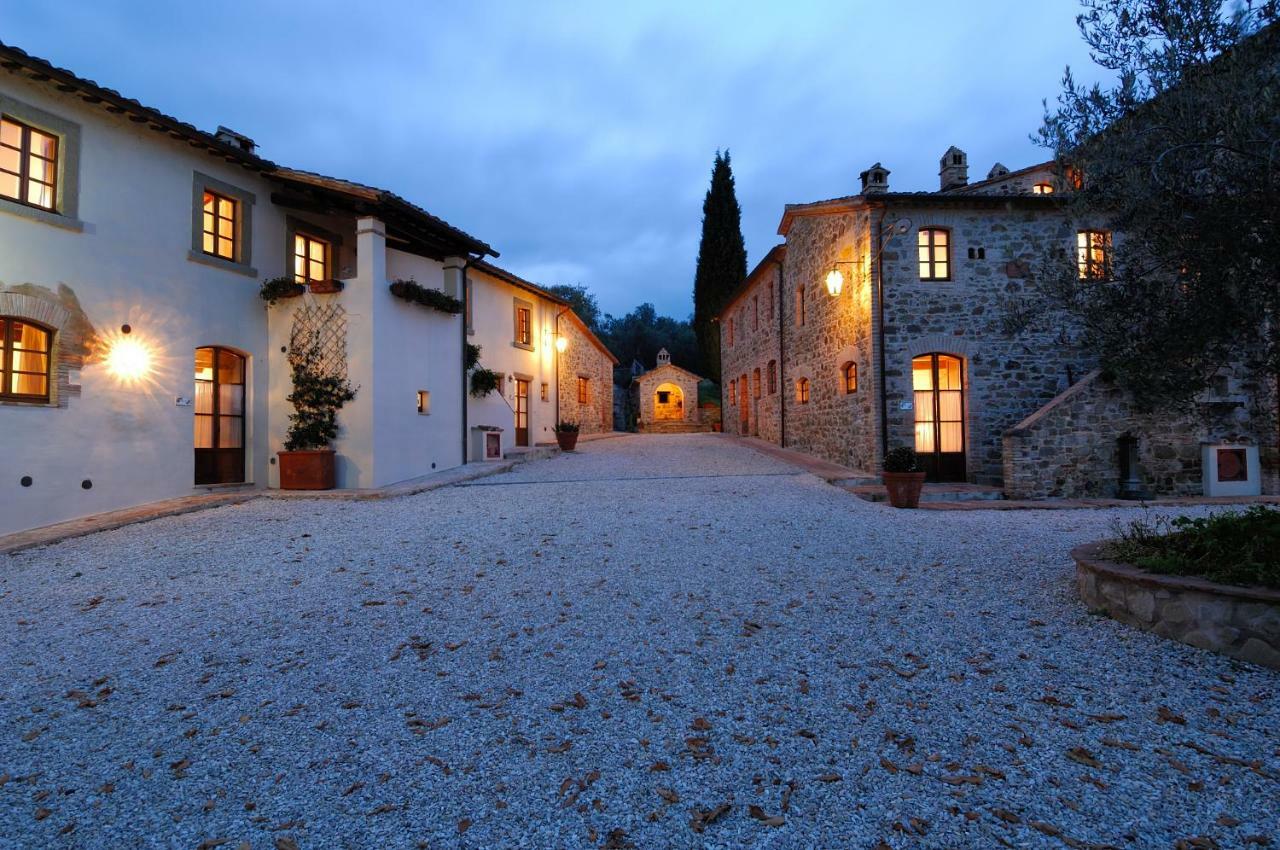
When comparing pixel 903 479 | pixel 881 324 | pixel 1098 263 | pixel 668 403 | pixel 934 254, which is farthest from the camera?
pixel 668 403

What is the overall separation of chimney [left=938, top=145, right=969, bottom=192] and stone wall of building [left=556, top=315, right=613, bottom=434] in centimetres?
1110

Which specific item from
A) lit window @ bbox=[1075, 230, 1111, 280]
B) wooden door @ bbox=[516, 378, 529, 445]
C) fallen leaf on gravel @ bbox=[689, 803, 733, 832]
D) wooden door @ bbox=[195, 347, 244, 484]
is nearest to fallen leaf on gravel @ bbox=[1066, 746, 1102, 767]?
fallen leaf on gravel @ bbox=[689, 803, 733, 832]

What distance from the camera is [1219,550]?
3.58 metres

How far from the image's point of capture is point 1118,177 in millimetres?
3559

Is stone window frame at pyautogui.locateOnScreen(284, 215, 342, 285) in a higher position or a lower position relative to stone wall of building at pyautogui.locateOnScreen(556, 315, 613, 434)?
higher

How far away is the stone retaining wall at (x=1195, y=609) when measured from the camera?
3.01 metres

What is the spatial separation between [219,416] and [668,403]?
23300mm

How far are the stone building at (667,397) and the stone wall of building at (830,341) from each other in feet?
49.6

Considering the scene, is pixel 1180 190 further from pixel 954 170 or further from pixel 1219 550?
pixel 954 170

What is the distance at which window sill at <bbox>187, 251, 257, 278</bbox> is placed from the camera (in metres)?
8.57

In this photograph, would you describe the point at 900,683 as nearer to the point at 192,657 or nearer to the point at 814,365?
the point at 192,657

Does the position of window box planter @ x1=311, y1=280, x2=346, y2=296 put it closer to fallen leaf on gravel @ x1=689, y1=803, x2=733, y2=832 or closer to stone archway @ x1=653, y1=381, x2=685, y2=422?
fallen leaf on gravel @ x1=689, y1=803, x2=733, y2=832

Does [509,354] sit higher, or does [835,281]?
[835,281]

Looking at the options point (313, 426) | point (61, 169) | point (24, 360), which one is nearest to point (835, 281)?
point (313, 426)
